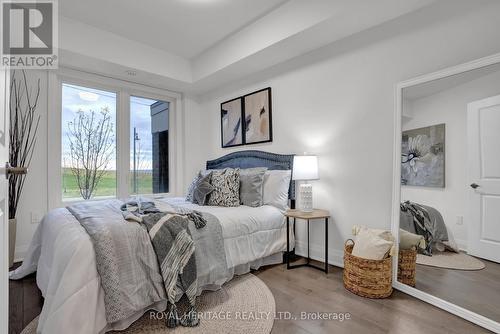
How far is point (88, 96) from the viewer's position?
11.9 feet

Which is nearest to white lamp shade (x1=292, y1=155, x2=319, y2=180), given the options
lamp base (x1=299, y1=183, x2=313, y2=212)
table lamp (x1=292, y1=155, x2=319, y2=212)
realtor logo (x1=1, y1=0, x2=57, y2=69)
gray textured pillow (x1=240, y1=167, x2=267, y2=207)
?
table lamp (x1=292, y1=155, x2=319, y2=212)

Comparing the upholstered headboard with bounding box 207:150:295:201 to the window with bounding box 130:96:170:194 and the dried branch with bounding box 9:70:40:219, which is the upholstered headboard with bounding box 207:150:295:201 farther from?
the dried branch with bounding box 9:70:40:219

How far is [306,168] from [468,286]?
5.00 feet

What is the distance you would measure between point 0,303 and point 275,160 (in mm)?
2757

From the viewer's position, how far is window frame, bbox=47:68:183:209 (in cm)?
322

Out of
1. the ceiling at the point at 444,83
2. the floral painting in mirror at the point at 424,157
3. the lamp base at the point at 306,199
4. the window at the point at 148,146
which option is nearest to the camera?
the ceiling at the point at 444,83

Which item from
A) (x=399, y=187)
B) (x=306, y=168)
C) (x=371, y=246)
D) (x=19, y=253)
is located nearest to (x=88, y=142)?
(x=19, y=253)

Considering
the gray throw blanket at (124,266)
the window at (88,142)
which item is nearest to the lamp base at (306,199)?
the gray throw blanket at (124,266)

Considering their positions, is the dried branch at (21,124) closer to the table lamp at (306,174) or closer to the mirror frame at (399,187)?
the table lamp at (306,174)

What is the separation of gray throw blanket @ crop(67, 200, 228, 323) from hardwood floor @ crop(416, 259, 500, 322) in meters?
1.63

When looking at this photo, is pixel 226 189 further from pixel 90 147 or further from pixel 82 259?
pixel 90 147

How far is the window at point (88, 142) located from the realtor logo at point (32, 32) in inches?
20.4

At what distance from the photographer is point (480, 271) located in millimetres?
1763

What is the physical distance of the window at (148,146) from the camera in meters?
4.02
